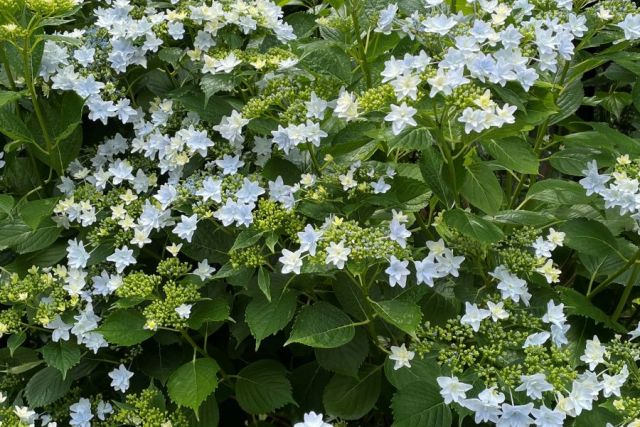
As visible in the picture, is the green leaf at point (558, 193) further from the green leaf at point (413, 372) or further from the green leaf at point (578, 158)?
the green leaf at point (413, 372)

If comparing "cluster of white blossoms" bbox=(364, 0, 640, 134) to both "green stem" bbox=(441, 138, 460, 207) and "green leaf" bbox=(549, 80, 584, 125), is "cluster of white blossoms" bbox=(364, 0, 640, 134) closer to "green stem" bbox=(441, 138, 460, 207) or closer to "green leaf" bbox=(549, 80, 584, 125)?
"green stem" bbox=(441, 138, 460, 207)

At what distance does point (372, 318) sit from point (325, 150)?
45cm

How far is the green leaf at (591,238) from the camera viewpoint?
2.06 metres

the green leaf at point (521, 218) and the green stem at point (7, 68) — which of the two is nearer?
the green leaf at point (521, 218)

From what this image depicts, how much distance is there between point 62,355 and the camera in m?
2.10

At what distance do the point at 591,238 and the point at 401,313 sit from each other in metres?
0.58

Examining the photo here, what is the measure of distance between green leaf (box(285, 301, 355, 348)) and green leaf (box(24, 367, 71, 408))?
0.69 m

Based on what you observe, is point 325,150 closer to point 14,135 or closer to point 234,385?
point 234,385

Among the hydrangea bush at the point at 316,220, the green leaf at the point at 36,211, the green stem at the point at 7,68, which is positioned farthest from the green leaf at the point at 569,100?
the green stem at the point at 7,68

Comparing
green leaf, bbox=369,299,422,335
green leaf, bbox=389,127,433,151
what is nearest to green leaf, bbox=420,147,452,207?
green leaf, bbox=389,127,433,151

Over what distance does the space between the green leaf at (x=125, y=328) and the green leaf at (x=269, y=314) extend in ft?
0.82

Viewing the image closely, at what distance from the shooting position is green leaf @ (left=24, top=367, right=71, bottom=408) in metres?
2.19

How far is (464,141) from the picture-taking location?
1.88 m

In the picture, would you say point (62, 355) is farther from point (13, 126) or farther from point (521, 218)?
point (521, 218)
